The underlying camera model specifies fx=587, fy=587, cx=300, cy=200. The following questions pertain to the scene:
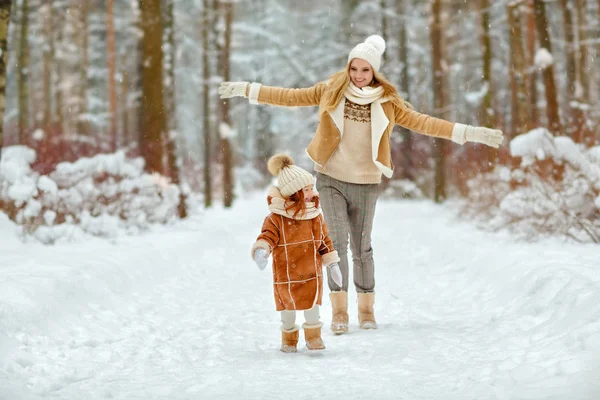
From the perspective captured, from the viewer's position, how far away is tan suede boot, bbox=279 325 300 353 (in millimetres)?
4387

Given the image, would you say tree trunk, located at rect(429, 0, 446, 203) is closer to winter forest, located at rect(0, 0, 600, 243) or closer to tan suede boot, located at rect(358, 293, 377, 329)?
winter forest, located at rect(0, 0, 600, 243)

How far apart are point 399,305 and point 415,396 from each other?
9.27 ft

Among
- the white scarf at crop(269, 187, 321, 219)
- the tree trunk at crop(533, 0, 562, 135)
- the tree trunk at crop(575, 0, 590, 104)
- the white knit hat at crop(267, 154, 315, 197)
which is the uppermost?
the tree trunk at crop(575, 0, 590, 104)

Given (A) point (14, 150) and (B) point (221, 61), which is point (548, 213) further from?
(B) point (221, 61)

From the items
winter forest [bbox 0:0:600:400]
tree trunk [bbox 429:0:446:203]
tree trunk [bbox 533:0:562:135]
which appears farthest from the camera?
tree trunk [bbox 429:0:446:203]

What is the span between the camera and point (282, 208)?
4449 mm

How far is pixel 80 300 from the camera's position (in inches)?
208

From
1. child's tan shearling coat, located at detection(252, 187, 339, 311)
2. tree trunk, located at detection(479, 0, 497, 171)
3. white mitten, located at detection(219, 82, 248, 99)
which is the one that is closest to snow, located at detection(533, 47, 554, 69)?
tree trunk, located at detection(479, 0, 497, 171)

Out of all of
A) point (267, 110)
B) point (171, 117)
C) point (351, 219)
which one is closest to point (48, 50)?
point (267, 110)

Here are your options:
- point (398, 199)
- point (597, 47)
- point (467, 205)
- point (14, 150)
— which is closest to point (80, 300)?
point (14, 150)

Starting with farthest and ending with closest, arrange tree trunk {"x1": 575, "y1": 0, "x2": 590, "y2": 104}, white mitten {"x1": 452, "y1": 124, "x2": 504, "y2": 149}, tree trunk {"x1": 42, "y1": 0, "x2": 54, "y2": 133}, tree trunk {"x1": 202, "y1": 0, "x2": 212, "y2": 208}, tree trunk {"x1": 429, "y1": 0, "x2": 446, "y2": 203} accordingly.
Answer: tree trunk {"x1": 42, "y1": 0, "x2": 54, "y2": 133}, tree trunk {"x1": 575, "y1": 0, "x2": 590, "y2": 104}, tree trunk {"x1": 202, "y1": 0, "x2": 212, "y2": 208}, tree trunk {"x1": 429, "y1": 0, "x2": 446, "y2": 203}, white mitten {"x1": 452, "y1": 124, "x2": 504, "y2": 149}

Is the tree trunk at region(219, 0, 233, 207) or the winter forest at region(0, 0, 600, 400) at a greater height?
the tree trunk at region(219, 0, 233, 207)

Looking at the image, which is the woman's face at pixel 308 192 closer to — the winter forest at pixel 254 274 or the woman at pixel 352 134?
the woman at pixel 352 134

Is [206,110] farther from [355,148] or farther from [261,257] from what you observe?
[261,257]
